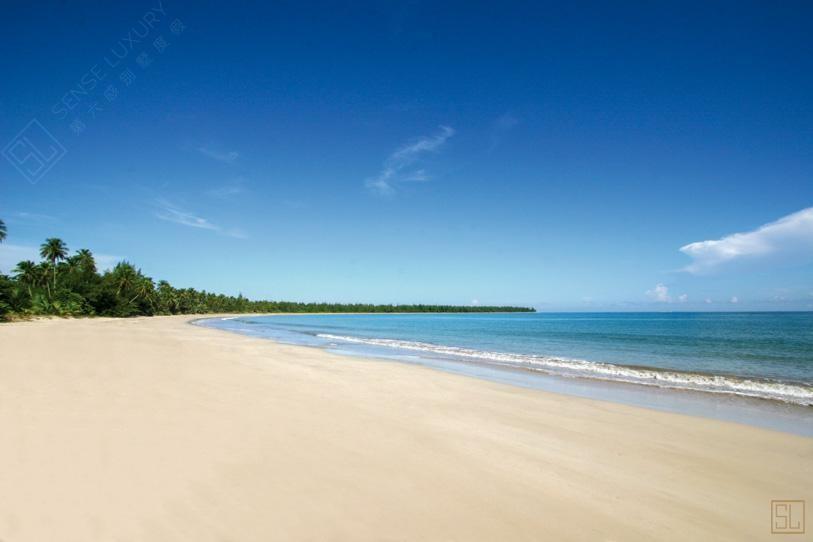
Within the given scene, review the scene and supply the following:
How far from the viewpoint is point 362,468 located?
4.85 meters

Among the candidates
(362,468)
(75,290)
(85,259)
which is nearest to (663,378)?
(362,468)

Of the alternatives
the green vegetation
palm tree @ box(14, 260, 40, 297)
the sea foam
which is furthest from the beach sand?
palm tree @ box(14, 260, 40, 297)

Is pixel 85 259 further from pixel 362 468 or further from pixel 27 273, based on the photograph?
pixel 362 468

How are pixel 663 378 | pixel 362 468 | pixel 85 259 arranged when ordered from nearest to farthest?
pixel 362 468
pixel 663 378
pixel 85 259

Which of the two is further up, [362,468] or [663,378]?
[362,468]

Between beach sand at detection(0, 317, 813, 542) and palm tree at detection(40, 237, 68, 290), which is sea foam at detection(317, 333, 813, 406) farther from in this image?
palm tree at detection(40, 237, 68, 290)

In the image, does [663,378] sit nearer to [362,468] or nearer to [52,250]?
[362,468]

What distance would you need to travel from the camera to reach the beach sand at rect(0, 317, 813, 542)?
3.55m

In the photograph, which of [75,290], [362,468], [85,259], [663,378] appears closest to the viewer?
[362,468]

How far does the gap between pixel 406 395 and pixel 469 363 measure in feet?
28.8

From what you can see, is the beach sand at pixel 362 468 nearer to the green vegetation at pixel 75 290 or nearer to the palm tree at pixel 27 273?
the green vegetation at pixel 75 290

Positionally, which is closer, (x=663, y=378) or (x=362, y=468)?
(x=362, y=468)

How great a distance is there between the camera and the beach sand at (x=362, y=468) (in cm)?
355

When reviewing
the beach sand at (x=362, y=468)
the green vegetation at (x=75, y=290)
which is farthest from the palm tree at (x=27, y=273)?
the beach sand at (x=362, y=468)
